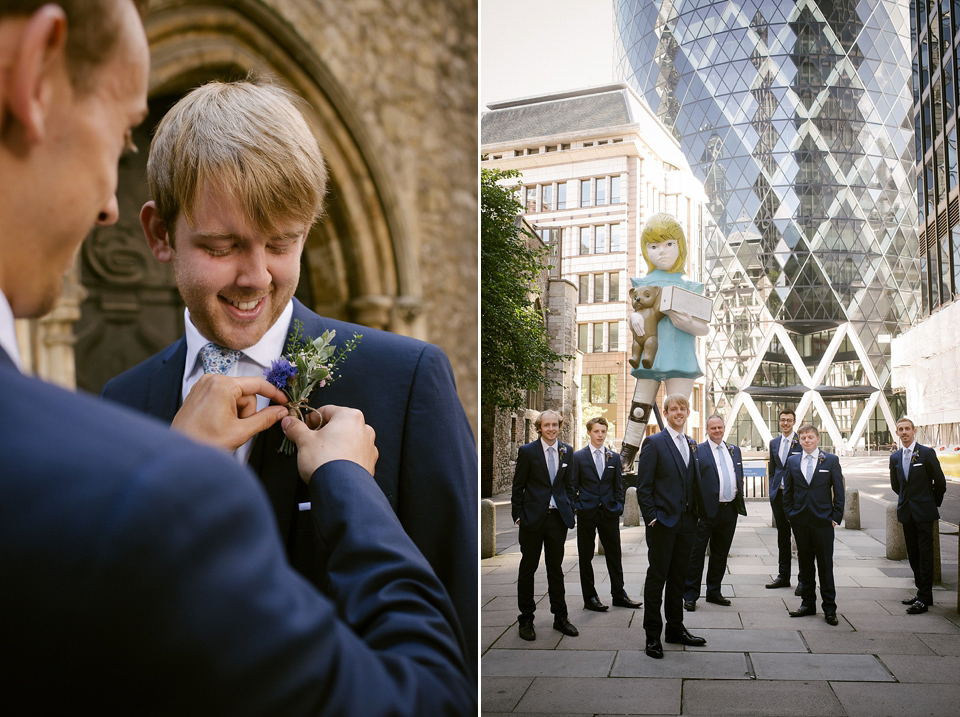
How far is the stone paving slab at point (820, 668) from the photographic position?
348 cm

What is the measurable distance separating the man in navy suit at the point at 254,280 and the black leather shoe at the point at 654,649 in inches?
89.7

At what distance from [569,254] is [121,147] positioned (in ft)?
10.7

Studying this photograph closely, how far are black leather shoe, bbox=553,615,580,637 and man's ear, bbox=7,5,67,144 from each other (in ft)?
11.7

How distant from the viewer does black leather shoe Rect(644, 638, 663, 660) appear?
3828 millimetres

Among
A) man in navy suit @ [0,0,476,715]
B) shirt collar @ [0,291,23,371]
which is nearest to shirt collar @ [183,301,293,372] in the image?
shirt collar @ [0,291,23,371]

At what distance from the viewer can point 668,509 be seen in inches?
163

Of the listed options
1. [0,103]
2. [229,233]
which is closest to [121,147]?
[0,103]

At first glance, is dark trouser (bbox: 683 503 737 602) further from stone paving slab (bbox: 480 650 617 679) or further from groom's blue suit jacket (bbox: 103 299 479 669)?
groom's blue suit jacket (bbox: 103 299 479 669)

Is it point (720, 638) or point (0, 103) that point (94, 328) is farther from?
point (720, 638)

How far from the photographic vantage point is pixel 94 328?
164 centimetres

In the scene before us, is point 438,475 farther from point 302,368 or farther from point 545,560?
point 545,560

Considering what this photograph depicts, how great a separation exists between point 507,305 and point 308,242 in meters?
4.05

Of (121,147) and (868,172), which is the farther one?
(868,172)

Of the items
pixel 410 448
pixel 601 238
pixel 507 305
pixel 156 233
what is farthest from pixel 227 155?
pixel 507 305
